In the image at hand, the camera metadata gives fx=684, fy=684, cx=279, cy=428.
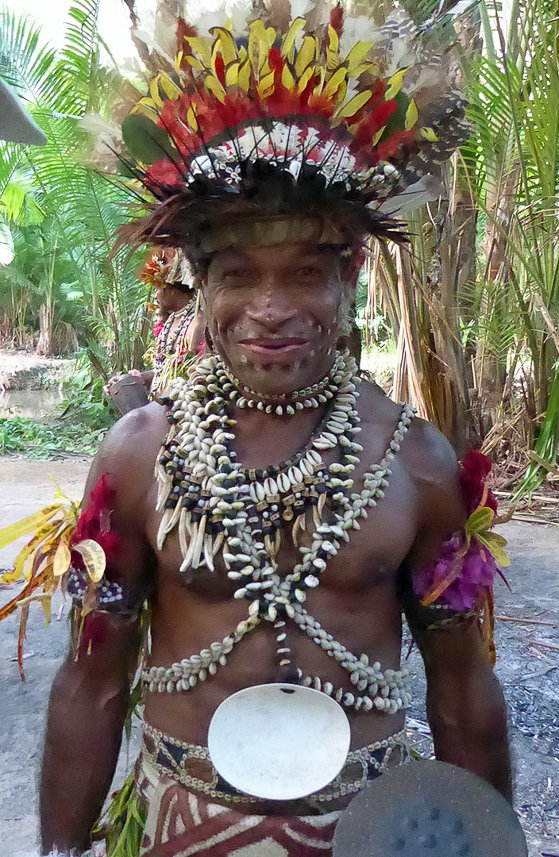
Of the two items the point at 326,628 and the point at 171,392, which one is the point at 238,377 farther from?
the point at 326,628

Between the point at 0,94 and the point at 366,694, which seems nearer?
the point at 366,694

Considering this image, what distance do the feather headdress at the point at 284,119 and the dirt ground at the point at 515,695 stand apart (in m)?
1.17

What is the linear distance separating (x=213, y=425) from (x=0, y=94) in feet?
→ 6.72

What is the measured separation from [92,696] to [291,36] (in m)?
1.21

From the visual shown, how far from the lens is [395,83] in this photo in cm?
116

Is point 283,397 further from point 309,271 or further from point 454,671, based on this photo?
point 454,671

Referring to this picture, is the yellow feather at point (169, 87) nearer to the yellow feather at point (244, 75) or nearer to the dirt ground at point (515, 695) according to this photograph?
the yellow feather at point (244, 75)

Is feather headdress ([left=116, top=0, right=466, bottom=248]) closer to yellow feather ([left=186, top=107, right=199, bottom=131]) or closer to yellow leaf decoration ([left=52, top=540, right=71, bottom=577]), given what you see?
yellow feather ([left=186, top=107, right=199, bottom=131])

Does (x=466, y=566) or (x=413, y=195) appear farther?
(x=413, y=195)

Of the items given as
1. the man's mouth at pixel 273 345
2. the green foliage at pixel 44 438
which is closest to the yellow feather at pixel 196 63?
the man's mouth at pixel 273 345

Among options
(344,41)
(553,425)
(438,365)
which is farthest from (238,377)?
(553,425)

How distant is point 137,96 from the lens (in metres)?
1.22

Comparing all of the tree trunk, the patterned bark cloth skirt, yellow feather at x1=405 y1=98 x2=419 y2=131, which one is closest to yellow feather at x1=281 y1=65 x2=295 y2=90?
yellow feather at x1=405 y1=98 x2=419 y2=131

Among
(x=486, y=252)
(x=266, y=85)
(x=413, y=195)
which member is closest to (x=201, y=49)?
(x=266, y=85)
